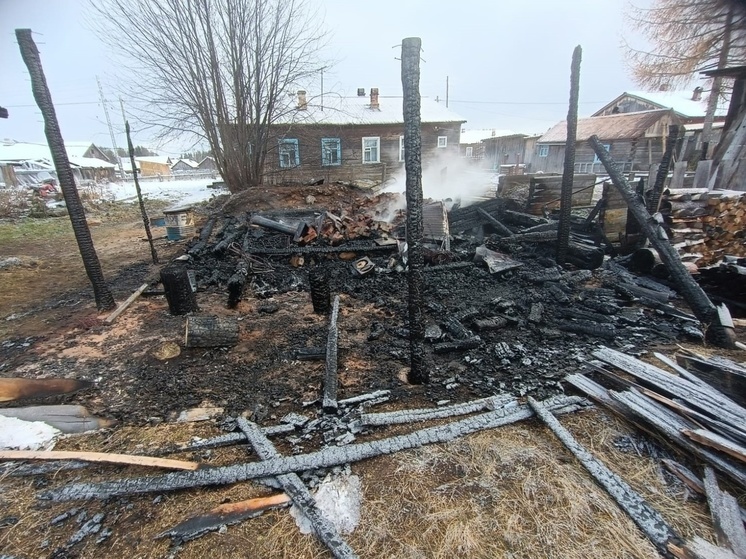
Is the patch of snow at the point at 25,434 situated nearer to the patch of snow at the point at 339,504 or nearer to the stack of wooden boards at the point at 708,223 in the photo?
the patch of snow at the point at 339,504

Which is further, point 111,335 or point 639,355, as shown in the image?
point 111,335

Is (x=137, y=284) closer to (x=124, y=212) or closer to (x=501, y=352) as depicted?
(x=501, y=352)

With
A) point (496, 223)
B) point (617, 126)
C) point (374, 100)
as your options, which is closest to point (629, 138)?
point (617, 126)

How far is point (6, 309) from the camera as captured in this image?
6340mm

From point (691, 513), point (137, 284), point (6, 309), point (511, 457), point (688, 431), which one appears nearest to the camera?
point (691, 513)

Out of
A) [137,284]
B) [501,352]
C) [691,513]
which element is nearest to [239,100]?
[137,284]

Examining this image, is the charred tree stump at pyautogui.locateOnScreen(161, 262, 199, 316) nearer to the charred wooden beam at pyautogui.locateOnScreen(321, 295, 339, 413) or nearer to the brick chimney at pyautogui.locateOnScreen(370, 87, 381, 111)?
the charred wooden beam at pyautogui.locateOnScreen(321, 295, 339, 413)

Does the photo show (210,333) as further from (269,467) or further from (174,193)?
(174,193)

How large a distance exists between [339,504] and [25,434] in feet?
10.5

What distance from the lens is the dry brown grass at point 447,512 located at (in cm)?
220

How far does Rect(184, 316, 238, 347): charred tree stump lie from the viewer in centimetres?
468

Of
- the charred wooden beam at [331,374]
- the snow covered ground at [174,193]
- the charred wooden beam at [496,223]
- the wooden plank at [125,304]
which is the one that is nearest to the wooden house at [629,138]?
the charred wooden beam at [496,223]

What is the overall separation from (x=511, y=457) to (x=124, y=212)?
21346mm

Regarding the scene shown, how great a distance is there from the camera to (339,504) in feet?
8.21
